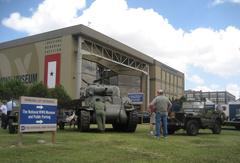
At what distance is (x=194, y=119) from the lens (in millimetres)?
18875

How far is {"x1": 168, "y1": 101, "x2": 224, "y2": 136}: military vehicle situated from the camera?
18.3m

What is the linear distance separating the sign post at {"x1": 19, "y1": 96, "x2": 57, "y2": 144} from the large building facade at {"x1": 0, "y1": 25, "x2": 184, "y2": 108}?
48.2 meters

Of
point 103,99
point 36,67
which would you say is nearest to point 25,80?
point 36,67

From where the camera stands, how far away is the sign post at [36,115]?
1104 cm

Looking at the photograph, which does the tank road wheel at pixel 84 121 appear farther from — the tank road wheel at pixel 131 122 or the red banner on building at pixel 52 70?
the red banner on building at pixel 52 70

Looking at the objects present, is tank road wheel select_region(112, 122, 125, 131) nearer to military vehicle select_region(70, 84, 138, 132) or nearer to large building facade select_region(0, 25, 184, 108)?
military vehicle select_region(70, 84, 138, 132)

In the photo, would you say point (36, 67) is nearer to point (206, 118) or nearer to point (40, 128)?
point (206, 118)

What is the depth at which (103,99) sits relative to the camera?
20.0 meters

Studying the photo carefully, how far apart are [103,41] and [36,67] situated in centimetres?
1206

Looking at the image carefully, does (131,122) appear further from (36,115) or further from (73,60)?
(73,60)

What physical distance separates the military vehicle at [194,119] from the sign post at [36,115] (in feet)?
24.7

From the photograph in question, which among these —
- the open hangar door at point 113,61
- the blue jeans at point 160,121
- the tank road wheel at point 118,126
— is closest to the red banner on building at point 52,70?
the open hangar door at point 113,61

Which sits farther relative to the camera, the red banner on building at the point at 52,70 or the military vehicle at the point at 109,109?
the red banner on building at the point at 52,70

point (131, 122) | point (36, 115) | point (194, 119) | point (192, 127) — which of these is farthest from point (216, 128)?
point (36, 115)
